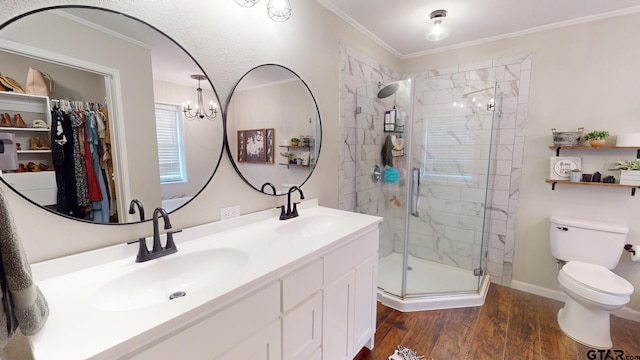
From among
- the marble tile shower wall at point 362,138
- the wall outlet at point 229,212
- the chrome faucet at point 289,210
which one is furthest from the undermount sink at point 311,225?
the marble tile shower wall at point 362,138

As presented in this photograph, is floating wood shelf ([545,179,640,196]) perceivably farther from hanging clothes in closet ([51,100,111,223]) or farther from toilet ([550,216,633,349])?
hanging clothes in closet ([51,100,111,223])

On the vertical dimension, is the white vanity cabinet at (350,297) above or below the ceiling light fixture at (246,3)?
below

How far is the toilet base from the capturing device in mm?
1834

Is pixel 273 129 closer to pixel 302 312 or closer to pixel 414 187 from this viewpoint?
pixel 302 312

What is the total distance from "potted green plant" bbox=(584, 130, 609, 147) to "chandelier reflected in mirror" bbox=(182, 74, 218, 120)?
9.35ft

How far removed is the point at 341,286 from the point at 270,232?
0.49 metres

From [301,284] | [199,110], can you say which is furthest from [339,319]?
[199,110]

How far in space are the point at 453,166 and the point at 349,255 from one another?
199 cm

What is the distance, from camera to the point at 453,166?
9.36ft

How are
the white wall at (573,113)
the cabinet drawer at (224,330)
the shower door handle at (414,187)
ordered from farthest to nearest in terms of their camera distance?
the shower door handle at (414,187)
the white wall at (573,113)
the cabinet drawer at (224,330)

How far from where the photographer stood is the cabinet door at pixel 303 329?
1.09 metres

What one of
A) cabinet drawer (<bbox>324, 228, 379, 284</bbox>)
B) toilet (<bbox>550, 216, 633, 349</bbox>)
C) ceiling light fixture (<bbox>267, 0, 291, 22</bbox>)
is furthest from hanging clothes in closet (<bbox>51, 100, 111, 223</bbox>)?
toilet (<bbox>550, 216, 633, 349</bbox>)

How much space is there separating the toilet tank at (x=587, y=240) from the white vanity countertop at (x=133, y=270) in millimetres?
1912

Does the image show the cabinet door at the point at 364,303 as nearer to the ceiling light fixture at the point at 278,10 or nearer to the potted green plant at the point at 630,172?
the ceiling light fixture at the point at 278,10
